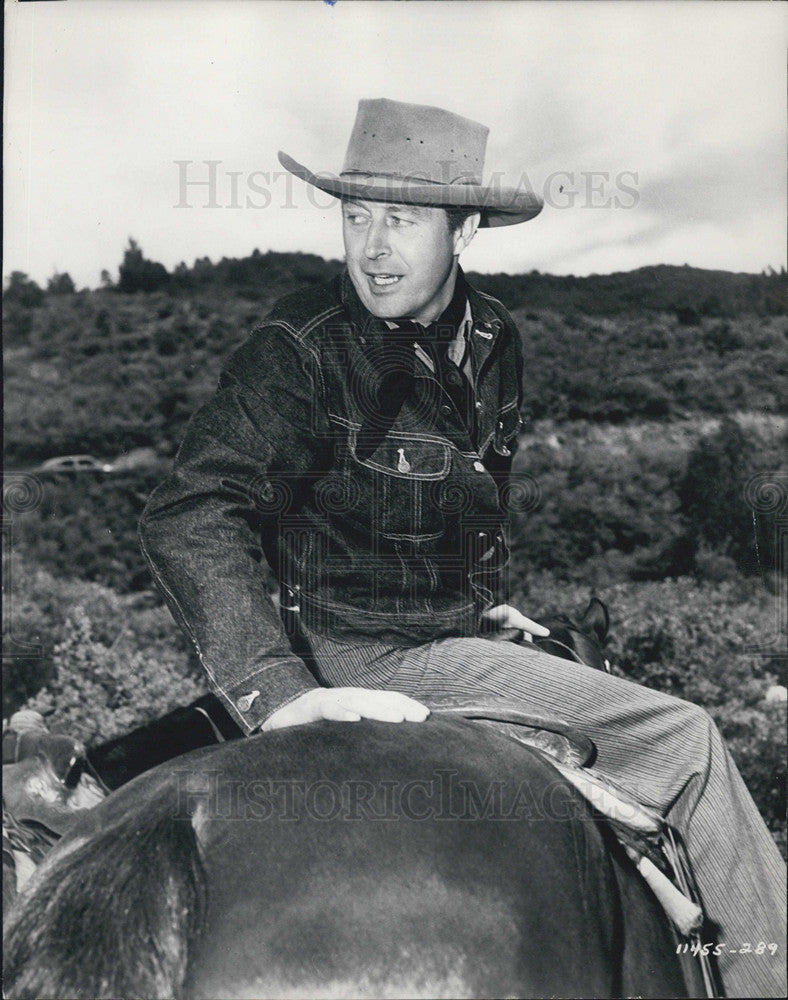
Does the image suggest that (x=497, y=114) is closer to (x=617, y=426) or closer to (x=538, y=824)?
(x=538, y=824)

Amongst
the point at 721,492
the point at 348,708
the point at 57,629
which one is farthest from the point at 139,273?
the point at 348,708

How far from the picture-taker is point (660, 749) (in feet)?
6.68

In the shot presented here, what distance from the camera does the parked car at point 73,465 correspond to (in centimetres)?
604

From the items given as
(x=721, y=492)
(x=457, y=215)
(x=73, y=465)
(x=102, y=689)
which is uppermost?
(x=457, y=215)

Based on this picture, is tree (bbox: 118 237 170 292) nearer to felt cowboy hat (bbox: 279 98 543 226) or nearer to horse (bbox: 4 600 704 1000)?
felt cowboy hat (bbox: 279 98 543 226)

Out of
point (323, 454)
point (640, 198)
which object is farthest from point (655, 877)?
point (640, 198)

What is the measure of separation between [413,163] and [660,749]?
1.47 meters

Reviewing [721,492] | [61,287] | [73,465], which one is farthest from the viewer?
[73,465]

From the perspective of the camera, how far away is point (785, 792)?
3.90 m

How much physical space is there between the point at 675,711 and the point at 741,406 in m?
4.23

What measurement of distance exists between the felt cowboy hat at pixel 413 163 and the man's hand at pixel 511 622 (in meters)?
1.07

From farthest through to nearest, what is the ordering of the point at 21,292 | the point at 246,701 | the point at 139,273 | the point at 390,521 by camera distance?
the point at 21,292 < the point at 139,273 < the point at 390,521 < the point at 246,701

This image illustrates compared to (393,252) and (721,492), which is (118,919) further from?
(721,492)

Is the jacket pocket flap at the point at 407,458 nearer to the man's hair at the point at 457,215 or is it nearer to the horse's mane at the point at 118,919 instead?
the man's hair at the point at 457,215
